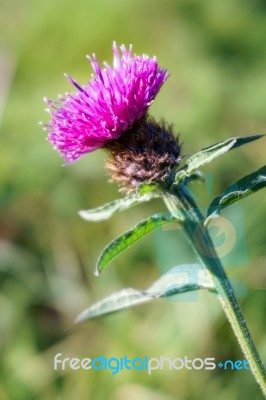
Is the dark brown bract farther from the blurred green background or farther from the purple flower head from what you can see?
the blurred green background

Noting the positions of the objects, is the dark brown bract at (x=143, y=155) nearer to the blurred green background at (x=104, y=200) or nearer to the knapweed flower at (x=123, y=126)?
the knapweed flower at (x=123, y=126)

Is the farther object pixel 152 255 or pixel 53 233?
pixel 53 233

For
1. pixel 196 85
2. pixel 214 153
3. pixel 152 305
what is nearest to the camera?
pixel 214 153

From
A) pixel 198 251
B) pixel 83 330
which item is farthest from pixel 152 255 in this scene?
pixel 198 251

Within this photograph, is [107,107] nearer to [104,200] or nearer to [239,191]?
[239,191]

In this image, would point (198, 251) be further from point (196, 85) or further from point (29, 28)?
point (29, 28)

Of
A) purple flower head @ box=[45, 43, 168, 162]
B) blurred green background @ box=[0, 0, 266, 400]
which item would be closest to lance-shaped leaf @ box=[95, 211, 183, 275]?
purple flower head @ box=[45, 43, 168, 162]

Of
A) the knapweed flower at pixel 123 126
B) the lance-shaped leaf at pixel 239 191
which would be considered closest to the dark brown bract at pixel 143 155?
the knapweed flower at pixel 123 126
